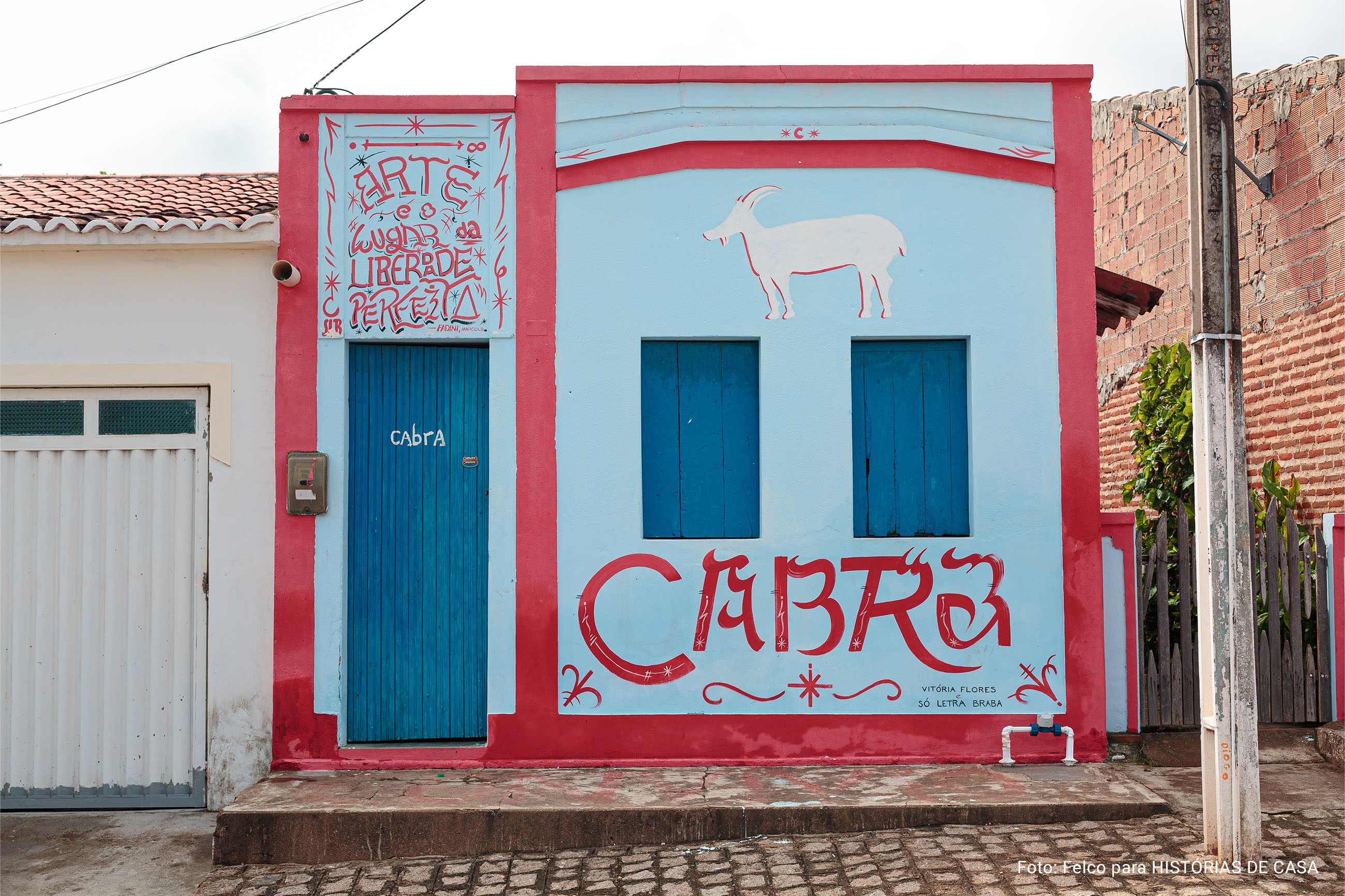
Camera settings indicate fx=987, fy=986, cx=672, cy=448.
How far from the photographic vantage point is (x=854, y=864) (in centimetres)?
469

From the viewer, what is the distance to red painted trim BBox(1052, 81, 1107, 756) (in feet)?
19.5

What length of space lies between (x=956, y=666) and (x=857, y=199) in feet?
9.63

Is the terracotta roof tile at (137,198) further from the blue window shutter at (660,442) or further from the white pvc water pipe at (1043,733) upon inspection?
the white pvc water pipe at (1043,733)

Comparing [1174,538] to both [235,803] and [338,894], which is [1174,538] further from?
[235,803]

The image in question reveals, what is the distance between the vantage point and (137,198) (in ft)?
22.5

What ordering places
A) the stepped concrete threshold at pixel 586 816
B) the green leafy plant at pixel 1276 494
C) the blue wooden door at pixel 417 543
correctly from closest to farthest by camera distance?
1. the stepped concrete threshold at pixel 586 816
2. the blue wooden door at pixel 417 543
3. the green leafy plant at pixel 1276 494

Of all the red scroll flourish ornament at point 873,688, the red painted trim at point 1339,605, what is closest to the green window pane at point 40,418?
the red scroll flourish ornament at point 873,688

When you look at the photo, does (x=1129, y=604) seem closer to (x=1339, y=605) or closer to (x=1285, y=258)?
(x=1339, y=605)

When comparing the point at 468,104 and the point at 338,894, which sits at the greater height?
the point at 468,104

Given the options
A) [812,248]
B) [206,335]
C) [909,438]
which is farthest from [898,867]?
[206,335]

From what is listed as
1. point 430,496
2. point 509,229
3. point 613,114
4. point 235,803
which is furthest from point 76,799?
point 613,114

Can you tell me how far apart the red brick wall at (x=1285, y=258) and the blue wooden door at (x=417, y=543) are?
231 inches

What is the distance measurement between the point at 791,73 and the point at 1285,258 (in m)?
4.27

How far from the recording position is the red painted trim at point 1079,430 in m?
5.95
